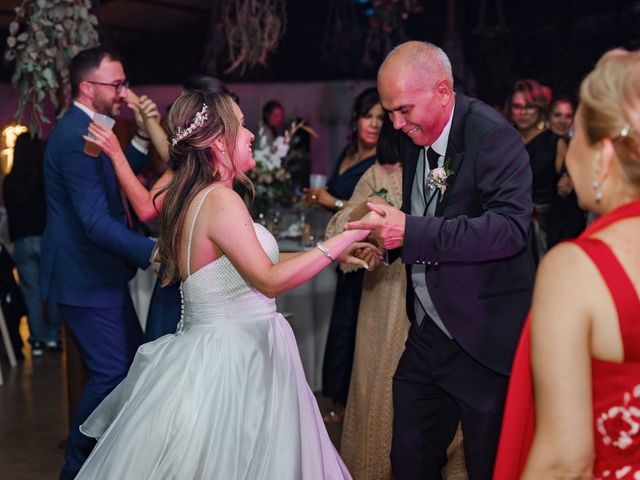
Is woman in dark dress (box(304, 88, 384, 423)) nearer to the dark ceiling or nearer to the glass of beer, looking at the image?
the glass of beer

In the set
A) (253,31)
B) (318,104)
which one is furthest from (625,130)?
(318,104)

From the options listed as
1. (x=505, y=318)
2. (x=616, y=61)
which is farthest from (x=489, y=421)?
(x=616, y=61)

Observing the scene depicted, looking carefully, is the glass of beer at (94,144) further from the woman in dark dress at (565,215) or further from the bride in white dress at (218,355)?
the woman in dark dress at (565,215)

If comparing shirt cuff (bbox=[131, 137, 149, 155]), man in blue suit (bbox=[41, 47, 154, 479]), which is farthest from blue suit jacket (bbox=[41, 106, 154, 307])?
shirt cuff (bbox=[131, 137, 149, 155])

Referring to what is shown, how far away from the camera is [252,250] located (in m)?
2.37

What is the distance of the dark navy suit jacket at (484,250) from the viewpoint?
2.38 m

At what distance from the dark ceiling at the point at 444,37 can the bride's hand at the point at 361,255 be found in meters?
4.46

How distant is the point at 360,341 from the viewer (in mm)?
3826

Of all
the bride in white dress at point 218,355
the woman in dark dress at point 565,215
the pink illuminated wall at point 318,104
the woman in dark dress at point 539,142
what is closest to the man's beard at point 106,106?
the bride in white dress at point 218,355

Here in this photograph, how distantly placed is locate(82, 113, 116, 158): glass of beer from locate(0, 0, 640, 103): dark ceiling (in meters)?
3.99

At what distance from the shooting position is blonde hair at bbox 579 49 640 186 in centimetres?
134

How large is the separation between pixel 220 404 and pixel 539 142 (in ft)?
12.7

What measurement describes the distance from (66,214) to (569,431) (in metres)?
2.66

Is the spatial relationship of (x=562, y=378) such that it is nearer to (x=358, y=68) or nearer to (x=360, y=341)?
(x=360, y=341)
